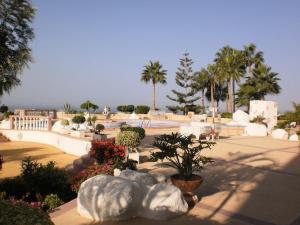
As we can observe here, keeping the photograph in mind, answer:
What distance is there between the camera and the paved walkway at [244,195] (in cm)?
613

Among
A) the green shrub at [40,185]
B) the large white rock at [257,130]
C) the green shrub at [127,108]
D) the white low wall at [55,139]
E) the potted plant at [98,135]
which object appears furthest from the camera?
the green shrub at [127,108]

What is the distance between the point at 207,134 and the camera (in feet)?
64.8

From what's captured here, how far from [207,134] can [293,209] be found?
1304cm

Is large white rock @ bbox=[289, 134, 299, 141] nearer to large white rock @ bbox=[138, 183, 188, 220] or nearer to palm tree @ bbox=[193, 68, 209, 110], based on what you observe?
large white rock @ bbox=[138, 183, 188, 220]

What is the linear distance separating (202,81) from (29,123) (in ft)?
130

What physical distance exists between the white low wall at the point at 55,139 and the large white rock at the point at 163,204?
28.0 ft

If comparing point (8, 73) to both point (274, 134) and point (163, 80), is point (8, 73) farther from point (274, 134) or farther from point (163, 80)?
point (163, 80)

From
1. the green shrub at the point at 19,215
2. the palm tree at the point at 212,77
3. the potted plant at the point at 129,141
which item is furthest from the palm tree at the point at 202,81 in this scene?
the green shrub at the point at 19,215

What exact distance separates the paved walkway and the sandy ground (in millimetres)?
5267

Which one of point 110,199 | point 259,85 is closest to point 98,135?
point 110,199

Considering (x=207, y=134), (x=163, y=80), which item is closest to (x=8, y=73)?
(x=207, y=134)

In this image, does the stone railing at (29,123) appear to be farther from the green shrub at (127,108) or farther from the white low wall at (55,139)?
the green shrub at (127,108)

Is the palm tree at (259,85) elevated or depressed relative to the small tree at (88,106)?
elevated

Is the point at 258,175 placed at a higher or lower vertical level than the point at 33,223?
lower
